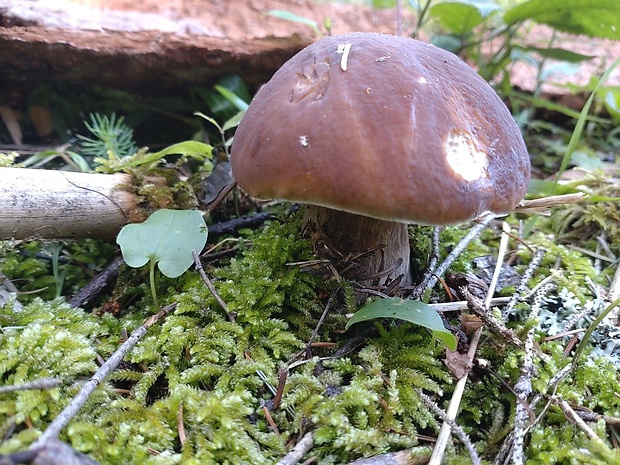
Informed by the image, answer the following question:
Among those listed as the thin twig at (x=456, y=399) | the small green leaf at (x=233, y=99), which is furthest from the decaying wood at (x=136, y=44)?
the thin twig at (x=456, y=399)

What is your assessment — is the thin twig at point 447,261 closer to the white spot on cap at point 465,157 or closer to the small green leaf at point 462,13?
the white spot on cap at point 465,157

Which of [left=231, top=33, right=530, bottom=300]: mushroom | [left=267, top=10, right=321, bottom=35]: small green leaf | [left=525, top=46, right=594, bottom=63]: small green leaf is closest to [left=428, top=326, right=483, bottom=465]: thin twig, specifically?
[left=231, top=33, right=530, bottom=300]: mushroom

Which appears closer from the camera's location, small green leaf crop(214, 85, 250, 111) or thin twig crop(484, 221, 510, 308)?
thin twig crop(484, 221, 510, 308)

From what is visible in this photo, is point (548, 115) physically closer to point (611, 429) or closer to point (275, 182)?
point (611, 429)

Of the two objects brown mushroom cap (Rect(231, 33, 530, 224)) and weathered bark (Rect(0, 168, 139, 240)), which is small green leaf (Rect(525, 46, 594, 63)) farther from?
weathered bark (Rect(0, 168, 139, 240))

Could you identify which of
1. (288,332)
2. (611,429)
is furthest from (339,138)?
(611,429)

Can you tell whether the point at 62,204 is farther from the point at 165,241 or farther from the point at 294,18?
the point at 294,18
